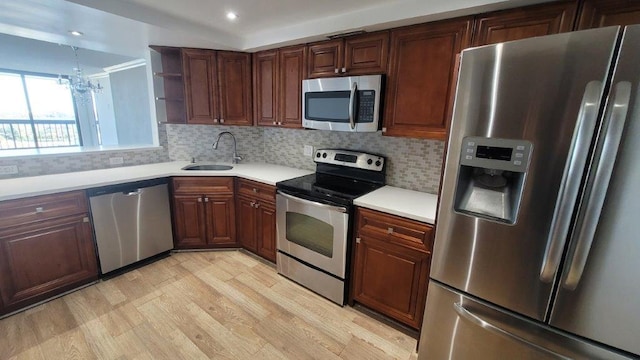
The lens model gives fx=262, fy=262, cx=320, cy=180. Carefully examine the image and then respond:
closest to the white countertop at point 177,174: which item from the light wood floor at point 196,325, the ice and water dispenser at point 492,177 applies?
the ice and water dispenser at point 492,177

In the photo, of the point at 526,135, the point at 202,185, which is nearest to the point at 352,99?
the point at 526,135

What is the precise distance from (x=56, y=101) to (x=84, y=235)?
586 cm

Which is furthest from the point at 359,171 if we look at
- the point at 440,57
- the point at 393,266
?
the point at 440,57

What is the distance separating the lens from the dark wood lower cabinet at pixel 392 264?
174 cm

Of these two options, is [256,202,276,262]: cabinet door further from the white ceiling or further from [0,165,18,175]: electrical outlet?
[0,165,18,175]: electrical outlet

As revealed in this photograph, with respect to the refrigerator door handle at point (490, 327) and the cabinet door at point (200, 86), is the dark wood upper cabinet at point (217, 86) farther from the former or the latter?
the refrigerator door handle at point (490, 327)

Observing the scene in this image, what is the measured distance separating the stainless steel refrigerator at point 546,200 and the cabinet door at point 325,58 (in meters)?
1.24

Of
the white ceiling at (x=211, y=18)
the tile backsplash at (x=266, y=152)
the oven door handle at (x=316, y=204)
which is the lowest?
the oven door handle at (x=316, y=204)

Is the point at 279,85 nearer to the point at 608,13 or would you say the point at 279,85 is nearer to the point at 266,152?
the point at 266,152

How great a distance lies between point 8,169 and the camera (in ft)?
7.38

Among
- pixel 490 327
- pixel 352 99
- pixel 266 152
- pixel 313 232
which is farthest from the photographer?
pixel 266 152

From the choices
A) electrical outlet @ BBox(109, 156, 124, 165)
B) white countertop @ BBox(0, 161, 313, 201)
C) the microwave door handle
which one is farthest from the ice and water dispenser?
electrical outlet @ BBox(109, 156, 124, 165)

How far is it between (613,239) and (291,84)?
2391 mm

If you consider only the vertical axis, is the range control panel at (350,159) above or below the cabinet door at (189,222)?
above
